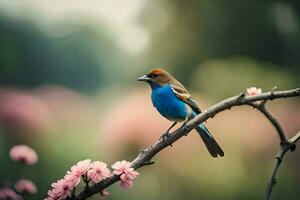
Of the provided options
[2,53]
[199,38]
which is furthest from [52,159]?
[199,38]

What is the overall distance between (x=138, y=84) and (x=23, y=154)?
1.52 ft

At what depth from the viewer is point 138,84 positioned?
2193mm

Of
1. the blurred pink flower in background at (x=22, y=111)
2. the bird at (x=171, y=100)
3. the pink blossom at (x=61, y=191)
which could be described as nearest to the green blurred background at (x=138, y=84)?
the blurred pink flower in background at (x=22, y=111)

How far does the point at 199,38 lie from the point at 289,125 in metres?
0.45

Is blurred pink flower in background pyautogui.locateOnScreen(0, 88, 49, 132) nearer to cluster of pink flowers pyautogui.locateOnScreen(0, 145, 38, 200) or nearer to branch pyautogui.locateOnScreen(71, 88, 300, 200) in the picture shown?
cluster of pink flowers pyautogui.locateOnScreen(0, 145, 38, 200)

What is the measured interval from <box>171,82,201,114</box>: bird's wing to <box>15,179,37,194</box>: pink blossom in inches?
22.6

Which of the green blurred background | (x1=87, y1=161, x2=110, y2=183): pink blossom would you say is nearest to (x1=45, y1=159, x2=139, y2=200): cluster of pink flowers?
(x1=87, y1=161, x2=110, y2=183): pink blossom

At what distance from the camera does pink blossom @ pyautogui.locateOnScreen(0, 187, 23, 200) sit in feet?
6.76

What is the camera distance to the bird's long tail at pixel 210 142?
2051 mm

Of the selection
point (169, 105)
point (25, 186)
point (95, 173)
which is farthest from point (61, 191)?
point (169, 105)

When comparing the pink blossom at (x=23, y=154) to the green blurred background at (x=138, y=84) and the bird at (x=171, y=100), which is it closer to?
the green blurred background at (x=138, y=84)

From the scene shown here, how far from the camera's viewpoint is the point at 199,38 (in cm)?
225

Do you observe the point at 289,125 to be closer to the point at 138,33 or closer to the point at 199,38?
the point at 199,38

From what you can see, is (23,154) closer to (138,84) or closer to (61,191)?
(61,191)
